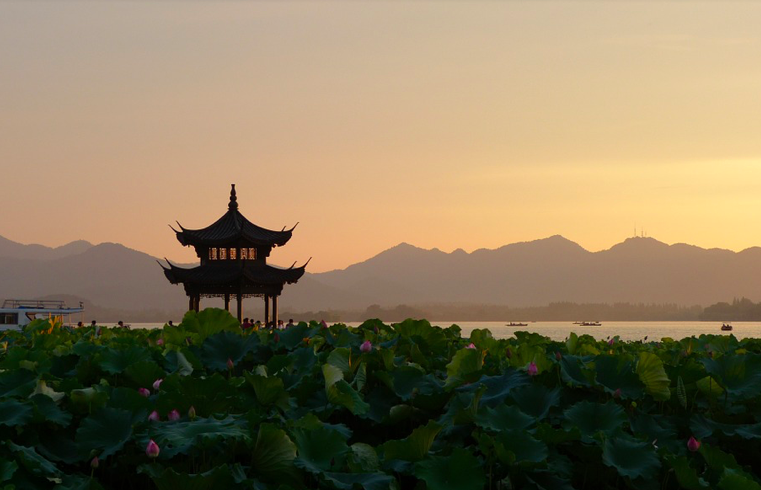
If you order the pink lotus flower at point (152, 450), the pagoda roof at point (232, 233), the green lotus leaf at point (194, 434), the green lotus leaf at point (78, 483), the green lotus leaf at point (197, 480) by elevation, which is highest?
the pagoda roof at point (232, 233)

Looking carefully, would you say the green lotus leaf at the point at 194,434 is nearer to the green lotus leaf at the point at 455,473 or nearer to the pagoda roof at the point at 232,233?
the green lotus leaf at the point at 455,473

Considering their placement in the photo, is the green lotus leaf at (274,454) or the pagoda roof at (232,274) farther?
the pagoda roof at (232,274)

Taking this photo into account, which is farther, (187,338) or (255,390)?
(187,338)

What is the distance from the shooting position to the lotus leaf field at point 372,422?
3734 millimetres

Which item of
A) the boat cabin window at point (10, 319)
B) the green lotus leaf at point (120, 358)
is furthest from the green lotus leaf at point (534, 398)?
the boat cabin window at point (10, 319)

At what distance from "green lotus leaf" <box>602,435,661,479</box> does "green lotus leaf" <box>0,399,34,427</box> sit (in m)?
2.76

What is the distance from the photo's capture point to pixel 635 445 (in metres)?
4.00

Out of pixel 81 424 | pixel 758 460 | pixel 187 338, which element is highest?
pixel 187 338

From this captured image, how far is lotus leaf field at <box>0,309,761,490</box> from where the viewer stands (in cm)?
373

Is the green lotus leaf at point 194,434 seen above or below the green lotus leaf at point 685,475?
above

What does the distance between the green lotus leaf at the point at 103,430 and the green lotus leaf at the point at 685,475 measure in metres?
2.58

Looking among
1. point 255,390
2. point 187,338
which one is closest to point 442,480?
point 255,390

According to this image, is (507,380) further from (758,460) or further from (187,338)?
(187,338)

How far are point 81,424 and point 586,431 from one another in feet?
8.19
